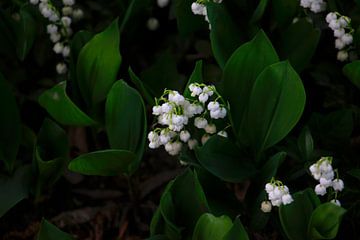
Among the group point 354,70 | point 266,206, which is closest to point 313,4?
point 354,70

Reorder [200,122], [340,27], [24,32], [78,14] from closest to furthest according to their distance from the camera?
[200,122] < [340,27] < [24,32] < [78,14]

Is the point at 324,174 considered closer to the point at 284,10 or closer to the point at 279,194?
the point at 279,194

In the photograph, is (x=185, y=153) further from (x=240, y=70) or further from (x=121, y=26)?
(x=121, y=26)

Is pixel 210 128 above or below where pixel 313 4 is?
below

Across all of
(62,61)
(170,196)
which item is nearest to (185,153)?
(170,196)

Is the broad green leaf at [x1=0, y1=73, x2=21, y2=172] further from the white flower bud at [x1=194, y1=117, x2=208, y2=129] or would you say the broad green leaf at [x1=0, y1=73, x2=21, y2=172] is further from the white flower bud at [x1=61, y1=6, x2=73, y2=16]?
the white flower bud at [x1=194, y1=117, x2=208, y2=129]

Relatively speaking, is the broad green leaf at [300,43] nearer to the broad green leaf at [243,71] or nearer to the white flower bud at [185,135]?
the broad green leaf at [243,71]

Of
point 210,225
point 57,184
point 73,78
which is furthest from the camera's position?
point 57,184

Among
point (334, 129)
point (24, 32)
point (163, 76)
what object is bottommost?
point (334, 129)
